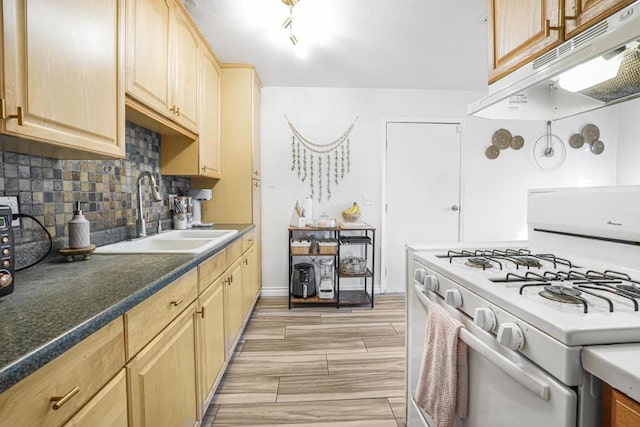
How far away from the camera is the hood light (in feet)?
3.18

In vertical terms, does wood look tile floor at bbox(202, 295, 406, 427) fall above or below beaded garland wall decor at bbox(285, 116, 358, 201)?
below

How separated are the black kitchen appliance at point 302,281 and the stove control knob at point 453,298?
223cm

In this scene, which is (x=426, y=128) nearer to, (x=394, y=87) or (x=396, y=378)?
(x=394, y=87)

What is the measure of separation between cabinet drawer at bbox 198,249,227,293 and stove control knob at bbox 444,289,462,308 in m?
1.04

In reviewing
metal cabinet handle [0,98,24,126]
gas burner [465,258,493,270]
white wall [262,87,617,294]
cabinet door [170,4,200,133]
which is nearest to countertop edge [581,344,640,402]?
gas burner [465,258,493,270]

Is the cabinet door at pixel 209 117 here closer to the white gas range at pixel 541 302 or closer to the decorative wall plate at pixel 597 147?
the white gas range at pixel 541 302

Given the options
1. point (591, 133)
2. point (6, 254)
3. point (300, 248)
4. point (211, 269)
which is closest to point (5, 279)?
point (6, 254)

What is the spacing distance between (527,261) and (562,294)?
0.42 metres

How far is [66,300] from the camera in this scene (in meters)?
0.77

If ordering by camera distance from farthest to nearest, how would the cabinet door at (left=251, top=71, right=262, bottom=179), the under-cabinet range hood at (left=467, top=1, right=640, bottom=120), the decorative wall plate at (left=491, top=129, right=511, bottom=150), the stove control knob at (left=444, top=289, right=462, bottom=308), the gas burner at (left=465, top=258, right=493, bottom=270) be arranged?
the decorative wall plate at (left=491, top=129, right=511, bottom=150) < the cabinet door at (left=251, top=71, right=262, bottom=179) < the gas burner at (left=465, top=258, right=493, bottom=270) < the stove control knob at (left=444, top=289, right=462, bottom=308) < the under-cabinet range hood at (left=467, top=1, right=640, bottom=120)

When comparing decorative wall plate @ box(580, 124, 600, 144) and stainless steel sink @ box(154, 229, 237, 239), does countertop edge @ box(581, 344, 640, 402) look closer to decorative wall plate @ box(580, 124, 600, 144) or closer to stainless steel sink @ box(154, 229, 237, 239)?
stainless steel sink @ box(154, 229, 237, 239)

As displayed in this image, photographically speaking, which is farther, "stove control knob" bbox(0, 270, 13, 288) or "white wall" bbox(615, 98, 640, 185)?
"white wall" bbox(615, 98, 640, 185)

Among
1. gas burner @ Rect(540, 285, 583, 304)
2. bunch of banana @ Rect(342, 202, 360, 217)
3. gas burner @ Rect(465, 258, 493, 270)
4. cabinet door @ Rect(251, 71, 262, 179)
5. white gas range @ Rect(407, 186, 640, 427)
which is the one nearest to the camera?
white gas range @ Rect(407, 186, 640, 427)

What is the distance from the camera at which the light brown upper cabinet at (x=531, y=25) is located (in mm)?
993
